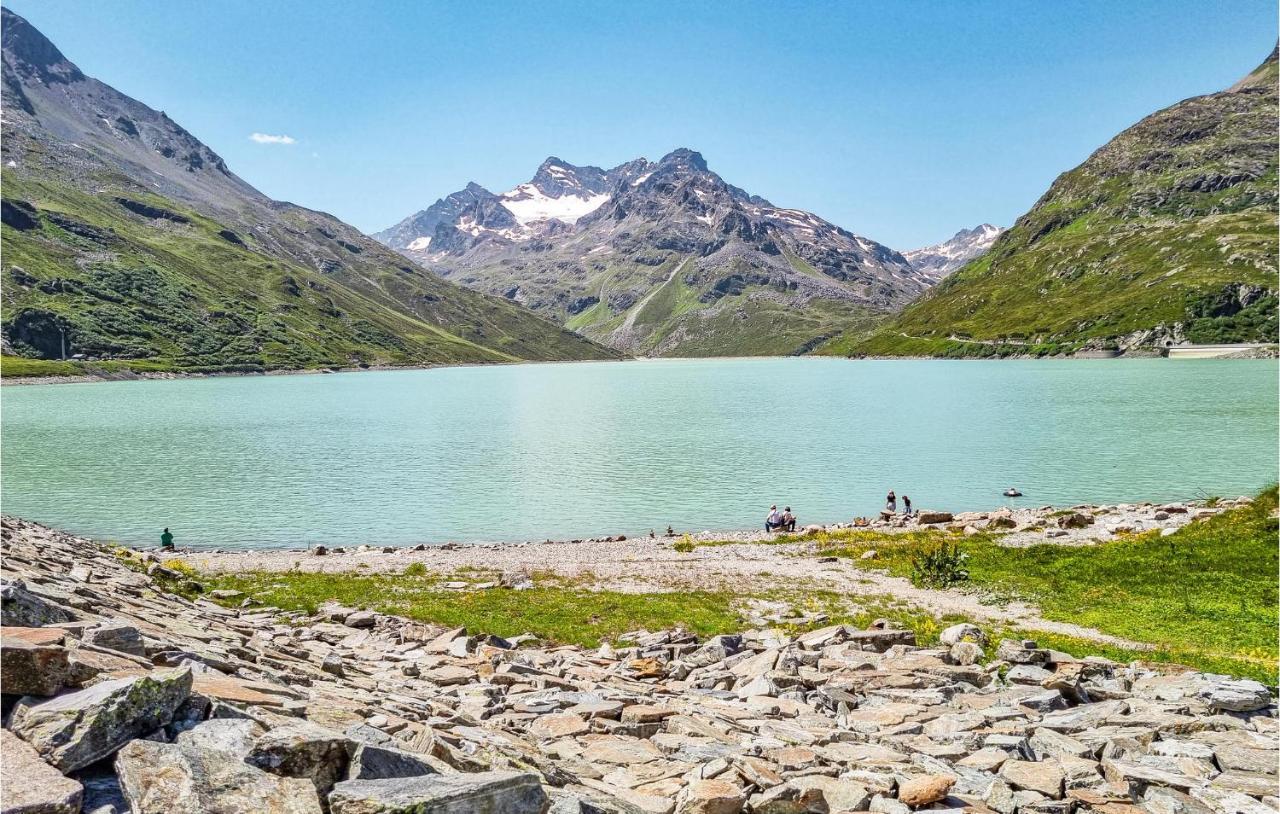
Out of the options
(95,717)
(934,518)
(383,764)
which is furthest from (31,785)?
(934,518)

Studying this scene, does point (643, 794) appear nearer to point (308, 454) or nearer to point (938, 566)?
point (938, 566)

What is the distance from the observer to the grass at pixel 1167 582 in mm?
23000

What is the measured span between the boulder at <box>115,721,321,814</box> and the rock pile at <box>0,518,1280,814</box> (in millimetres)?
22

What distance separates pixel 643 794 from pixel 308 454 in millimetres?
94786

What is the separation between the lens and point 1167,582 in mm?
29859

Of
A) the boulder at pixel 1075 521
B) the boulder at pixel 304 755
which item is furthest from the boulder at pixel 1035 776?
the boulder at pixel 1075 521

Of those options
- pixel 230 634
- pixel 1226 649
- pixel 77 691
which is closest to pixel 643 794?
pixel 77 691

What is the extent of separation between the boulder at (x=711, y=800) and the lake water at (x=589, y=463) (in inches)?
1817

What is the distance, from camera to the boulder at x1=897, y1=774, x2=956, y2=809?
11.5 metres

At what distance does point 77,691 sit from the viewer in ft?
29.0

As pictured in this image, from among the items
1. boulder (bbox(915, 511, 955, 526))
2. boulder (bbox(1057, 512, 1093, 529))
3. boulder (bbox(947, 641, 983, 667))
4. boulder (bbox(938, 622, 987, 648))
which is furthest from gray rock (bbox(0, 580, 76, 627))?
boulder (bbox(1057, 512, 1093, 529))

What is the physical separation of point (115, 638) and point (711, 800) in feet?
32.1

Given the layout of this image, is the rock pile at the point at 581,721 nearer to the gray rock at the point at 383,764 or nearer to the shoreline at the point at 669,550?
the gray rock at the point at 383,764

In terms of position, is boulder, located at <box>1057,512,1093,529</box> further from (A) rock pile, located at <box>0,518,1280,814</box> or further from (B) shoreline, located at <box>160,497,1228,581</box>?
(A) rock pile, located at <box>0,518,1280,814</box>
